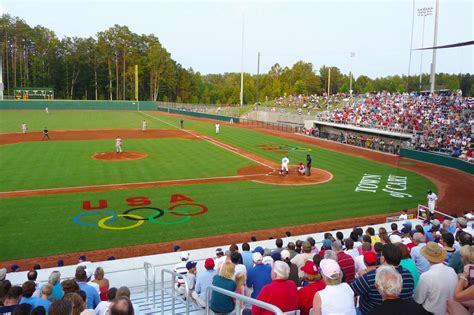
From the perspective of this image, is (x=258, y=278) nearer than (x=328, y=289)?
No

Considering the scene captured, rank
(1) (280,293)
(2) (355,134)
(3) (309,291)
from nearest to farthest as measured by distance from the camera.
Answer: (1) (280,293) → (3) (309,291) → (2) (355,134)

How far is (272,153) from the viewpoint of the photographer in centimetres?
3438

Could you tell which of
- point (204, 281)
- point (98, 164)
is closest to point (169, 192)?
point (98, 164)

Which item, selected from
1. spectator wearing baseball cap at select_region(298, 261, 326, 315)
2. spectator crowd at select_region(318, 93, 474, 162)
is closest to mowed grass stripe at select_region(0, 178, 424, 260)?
spectator crowd at select_region(318, 93, 474, 162)

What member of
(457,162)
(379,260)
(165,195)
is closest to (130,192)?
(165,195)

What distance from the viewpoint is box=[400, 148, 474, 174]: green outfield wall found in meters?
26.9

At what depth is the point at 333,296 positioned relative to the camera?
4.46 meters

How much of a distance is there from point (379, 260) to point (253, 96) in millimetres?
112890

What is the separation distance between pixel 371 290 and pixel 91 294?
423 cm

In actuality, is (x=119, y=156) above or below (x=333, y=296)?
below

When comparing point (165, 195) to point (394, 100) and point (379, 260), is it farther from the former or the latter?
point (394, 100)

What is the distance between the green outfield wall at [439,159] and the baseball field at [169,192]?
141cm

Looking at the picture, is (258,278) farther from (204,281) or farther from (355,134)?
(355,134)

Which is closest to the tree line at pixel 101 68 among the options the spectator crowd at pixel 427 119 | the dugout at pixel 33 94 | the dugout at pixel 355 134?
the dugout at pixel 33 94
